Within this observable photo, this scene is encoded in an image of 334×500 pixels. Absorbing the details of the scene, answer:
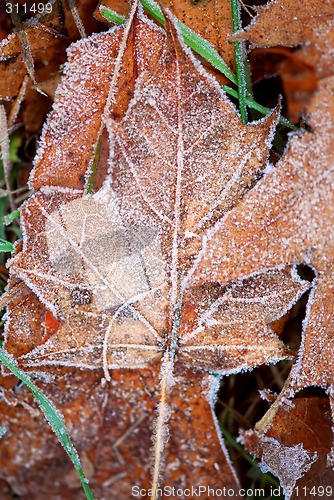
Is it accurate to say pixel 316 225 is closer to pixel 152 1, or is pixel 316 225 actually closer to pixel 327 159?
pixel 327 159

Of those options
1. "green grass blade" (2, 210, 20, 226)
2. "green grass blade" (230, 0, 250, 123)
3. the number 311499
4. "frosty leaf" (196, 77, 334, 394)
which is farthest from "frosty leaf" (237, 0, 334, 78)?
"green grass blade" (2, 210, 20, 226)

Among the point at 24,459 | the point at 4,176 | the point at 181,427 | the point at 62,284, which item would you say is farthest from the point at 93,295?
the point at 24,459

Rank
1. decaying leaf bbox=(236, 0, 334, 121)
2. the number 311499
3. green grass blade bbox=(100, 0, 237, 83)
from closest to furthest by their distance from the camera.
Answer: decaying leaf bbox=(236, 0, 334, 121) < green grass blade bbox=(100, 0, 237, 83) < the number 311499

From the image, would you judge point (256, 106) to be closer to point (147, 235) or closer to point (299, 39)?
point (299, 39)

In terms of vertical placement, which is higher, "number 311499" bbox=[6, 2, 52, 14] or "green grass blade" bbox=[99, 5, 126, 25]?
"number 311499" bbox=[6, 2, 52, 14]

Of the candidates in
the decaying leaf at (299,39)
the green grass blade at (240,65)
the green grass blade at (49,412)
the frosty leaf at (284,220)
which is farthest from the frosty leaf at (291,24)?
the green grass blade at (49,412)

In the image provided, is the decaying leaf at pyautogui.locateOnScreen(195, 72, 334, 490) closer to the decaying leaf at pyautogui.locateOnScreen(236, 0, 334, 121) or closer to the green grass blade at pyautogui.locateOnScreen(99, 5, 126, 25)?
the decaying leaf at pyautogui.locateOnScreen(236, 0, 334, 121)

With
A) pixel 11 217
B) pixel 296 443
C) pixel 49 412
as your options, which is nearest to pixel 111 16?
pixel 11 217
